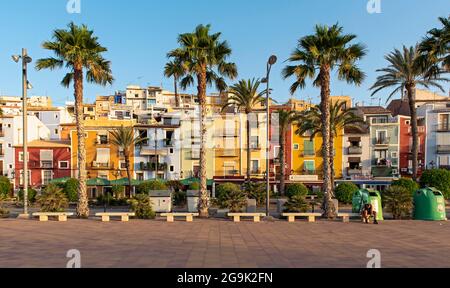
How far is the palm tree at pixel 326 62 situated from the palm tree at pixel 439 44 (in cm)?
622

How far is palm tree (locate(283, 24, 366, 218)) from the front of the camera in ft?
65.2

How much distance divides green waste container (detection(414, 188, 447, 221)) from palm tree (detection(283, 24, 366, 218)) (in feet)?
15.5

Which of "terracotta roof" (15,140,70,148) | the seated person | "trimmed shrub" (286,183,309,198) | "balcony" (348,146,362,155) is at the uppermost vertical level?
"terracotta roof" (15,140,70,148)

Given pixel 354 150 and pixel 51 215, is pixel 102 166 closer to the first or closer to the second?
pixel 51 215

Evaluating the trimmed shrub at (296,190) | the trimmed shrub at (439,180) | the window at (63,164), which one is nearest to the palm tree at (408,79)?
the trimmed shrub at (439,180)

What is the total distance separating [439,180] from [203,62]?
81.6 feet

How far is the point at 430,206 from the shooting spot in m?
19.4

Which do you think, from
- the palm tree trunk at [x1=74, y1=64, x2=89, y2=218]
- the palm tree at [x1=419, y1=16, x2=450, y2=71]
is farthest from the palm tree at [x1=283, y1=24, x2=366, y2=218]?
the palm tree trunk at [x1=74, y1=64, x2=89, y2=218]

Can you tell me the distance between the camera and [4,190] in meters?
37.5

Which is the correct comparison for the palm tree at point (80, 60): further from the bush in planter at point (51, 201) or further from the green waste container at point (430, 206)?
the green waste container at point (430, 206)

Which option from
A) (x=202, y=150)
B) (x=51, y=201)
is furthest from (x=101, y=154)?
(x=202, y=150)

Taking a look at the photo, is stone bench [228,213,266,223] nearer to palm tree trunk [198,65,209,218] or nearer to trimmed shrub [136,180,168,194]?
palm tree trunk [198,65,209,218]

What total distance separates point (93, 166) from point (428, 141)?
46.7 m
